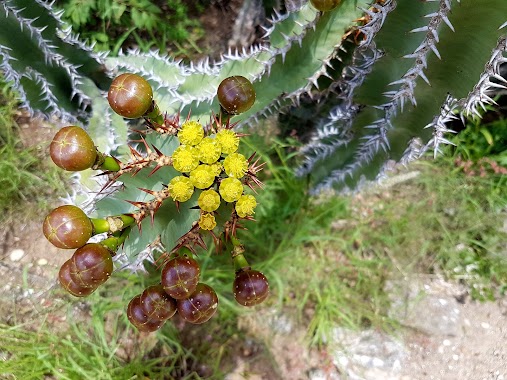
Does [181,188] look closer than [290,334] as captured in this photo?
Yes

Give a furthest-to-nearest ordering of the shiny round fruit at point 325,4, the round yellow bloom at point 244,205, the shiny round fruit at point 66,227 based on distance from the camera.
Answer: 1. the shiny round fruit at point 325,4
2. the round yellow bloom at point 244,205
3. the shiny round fruit at point 66,227

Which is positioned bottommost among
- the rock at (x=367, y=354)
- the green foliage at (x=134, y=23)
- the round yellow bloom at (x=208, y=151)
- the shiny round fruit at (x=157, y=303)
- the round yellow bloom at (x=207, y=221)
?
the rock at (x=367, y=354)

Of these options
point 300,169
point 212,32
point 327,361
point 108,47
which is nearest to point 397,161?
point 300,169

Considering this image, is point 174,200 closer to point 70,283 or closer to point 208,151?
point 208,151

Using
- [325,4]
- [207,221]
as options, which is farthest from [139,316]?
[325,4]

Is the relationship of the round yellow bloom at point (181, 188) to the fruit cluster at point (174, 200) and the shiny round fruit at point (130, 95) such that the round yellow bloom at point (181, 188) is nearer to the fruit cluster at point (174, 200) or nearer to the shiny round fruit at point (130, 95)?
the fruit cluster at point (174, 200)

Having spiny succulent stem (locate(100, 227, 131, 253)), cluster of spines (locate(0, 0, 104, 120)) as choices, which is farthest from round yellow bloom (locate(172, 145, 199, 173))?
cluster of spines (locate(0, 0, 104, 120))

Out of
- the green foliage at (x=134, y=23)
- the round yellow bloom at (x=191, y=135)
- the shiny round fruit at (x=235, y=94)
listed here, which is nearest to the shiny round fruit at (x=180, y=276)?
the round yellow bloom at (x=191, y=135)
